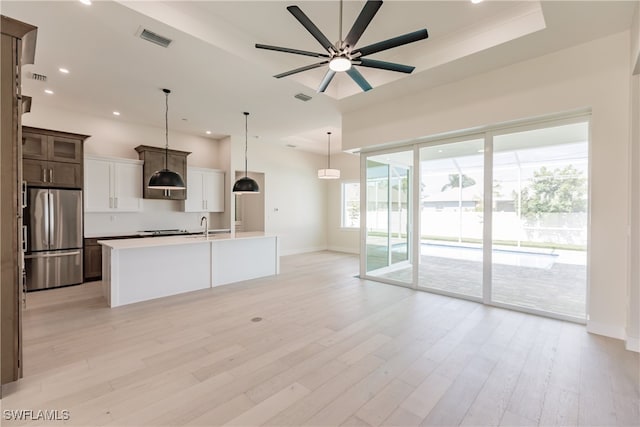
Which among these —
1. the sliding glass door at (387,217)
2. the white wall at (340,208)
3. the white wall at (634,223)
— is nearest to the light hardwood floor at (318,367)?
the white wall at (634,223)

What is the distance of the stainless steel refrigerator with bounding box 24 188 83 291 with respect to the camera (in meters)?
4.79

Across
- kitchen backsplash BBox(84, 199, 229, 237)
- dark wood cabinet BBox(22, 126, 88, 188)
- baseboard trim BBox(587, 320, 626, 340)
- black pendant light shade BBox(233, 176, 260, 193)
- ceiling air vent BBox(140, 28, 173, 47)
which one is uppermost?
ceiling air vent BBox(140, 28, 173, 47)

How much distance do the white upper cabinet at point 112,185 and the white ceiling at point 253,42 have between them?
4.26 ft

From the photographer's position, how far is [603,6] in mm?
2686

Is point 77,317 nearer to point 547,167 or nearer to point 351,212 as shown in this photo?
point 547,167

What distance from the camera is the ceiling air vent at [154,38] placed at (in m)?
3.13

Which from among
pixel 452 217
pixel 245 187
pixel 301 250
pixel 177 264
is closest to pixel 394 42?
pixel 452 217

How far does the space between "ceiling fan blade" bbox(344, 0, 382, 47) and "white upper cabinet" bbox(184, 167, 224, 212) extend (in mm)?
5644

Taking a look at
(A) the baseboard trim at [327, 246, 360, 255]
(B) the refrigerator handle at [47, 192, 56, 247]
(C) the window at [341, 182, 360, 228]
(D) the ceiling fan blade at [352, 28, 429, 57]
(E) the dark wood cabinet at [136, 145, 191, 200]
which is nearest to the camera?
(D) the ceiling fan blade at [352, 28, 429, 57]

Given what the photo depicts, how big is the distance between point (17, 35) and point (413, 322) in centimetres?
463

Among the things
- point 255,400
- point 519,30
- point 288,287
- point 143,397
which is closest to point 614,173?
point 519,30

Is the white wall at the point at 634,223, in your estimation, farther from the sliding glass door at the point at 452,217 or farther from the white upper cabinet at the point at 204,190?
the white upper cabinet at the point at 204,190

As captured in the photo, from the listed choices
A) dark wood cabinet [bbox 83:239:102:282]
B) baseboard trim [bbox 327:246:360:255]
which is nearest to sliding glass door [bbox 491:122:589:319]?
baseboard trim [bbox 327:246:360:255]

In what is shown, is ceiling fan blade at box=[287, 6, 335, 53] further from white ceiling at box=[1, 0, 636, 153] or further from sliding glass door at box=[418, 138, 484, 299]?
sliding glass door at box=[418, 138, 484, 299]
